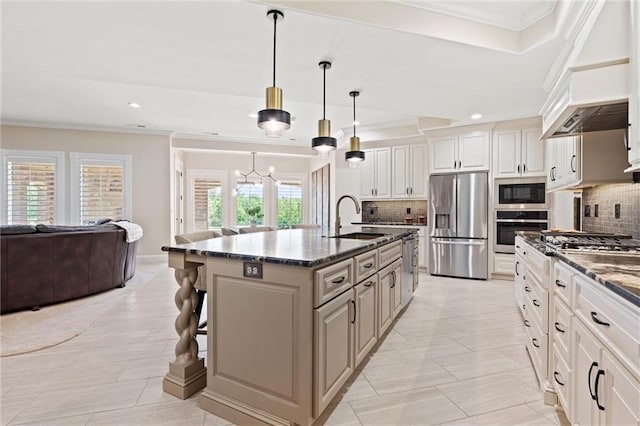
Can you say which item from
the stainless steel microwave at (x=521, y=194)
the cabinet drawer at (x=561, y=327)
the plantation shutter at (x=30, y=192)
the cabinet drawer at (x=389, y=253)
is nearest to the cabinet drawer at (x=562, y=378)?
the cabinet drawer at (x=561, y=327)

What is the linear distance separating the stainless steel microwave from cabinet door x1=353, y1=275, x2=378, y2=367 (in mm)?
3701

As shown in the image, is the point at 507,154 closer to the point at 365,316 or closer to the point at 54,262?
the point at 365,316

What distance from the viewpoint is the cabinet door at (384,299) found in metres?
2.49

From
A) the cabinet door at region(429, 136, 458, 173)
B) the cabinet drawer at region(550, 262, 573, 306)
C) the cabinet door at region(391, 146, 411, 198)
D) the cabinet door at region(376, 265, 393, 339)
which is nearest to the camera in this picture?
the cabinet drawer at region(550, 262, 573, 306)

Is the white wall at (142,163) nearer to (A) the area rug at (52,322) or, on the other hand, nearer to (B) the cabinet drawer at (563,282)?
(A) the area rug at (52,322)

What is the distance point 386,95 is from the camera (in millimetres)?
3955

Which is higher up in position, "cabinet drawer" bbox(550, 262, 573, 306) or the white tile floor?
"cabinet drawer" bbox(550, 262, 573, 306)

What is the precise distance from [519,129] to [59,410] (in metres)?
6.01

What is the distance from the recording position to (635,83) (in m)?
1.55

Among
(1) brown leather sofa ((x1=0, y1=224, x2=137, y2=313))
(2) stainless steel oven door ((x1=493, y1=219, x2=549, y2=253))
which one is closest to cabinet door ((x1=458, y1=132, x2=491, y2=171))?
(2) stainless steel oven door ((x1=493, y1=219, x2=549, y2=253))

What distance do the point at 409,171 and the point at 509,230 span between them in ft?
6.32

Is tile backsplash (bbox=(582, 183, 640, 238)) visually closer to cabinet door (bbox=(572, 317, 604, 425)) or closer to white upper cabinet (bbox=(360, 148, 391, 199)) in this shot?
cabinet door (bbox=(572, 317, 604, 425))

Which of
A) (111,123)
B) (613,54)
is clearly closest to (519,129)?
(613,54)

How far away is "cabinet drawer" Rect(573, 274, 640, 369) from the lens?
36.0 inches
